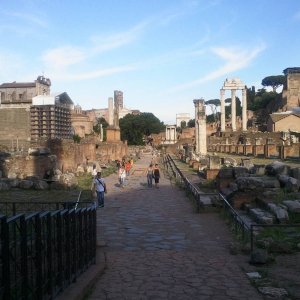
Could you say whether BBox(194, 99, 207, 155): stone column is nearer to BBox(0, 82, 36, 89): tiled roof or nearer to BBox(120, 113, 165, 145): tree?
BBox(0, 82, 36, 89): tiled roof

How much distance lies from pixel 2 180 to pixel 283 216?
12593mm

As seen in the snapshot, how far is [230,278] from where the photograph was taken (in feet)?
24.2

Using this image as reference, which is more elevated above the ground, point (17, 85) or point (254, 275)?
point (17, 85)

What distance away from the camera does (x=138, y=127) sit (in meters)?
116

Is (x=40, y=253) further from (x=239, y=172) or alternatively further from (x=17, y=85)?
(x=17, y=85)

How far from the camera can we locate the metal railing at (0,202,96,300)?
446 cm

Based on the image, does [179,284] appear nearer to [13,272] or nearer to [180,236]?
[13,272]

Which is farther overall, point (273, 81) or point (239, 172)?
point (273, 81)

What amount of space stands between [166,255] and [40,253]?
13.9 feet

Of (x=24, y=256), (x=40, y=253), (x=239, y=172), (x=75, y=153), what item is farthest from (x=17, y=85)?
(x=24, y=256)

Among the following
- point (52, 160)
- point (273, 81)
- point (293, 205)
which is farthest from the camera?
point (273, 81)

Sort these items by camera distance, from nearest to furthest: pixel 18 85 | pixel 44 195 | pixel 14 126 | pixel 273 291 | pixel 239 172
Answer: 1. pixel 273 291
2. pixel 44 195
3. pixel 239 172
4. pixel 14 126
5. pixel 18 85

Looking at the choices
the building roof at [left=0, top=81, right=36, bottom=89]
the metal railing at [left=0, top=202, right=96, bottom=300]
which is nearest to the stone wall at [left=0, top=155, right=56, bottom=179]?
the metal railing at [left=0, top=202, right=96, bottom=300]

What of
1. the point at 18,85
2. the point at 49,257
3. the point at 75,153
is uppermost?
the point at 18,85
